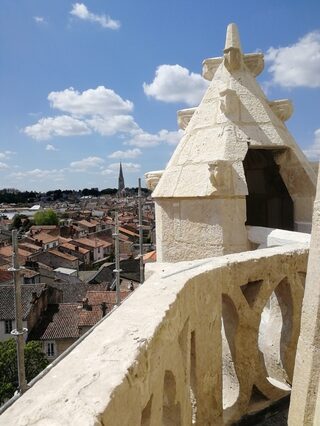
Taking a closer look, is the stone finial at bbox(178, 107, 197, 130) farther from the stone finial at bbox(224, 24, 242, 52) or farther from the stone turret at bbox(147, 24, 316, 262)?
the stone finial at bbox(224, 24, 242, 52)

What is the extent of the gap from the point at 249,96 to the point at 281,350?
4660 millimetres

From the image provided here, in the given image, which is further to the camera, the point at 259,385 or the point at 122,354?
the point at 259,385

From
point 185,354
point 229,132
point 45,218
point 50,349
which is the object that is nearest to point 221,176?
point 229,132

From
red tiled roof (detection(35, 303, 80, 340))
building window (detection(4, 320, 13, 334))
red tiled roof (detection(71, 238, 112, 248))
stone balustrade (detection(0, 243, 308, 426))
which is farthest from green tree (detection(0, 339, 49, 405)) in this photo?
red tiled roof (detection(71, 238, 112, 248))

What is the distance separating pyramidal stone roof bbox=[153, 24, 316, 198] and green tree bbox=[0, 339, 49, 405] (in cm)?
1909

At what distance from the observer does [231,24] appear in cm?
716

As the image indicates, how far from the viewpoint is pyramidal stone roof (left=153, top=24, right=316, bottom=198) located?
6184 mm

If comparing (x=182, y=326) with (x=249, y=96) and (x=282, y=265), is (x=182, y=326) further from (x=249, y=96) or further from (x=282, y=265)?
(x=249, y=96)

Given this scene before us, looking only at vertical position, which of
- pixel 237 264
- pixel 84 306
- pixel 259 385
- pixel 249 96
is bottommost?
pixel 84 306

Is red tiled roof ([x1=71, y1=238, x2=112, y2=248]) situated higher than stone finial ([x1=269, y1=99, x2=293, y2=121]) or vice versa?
stone finial ([x1=269, y1=99, x2=293, y2=121])

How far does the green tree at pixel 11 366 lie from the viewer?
21.7 meters

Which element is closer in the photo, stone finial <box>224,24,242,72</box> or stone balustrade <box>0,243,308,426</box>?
stone balustrade <box>0,243,308,426</box>

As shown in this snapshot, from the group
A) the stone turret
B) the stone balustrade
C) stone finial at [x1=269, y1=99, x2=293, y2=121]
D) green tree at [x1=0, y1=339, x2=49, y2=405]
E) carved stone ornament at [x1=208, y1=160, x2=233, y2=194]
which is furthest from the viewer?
green tree at [x1=0, y1=339, x2=49, y2=405]

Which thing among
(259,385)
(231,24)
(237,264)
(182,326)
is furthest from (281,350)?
(231,24)
